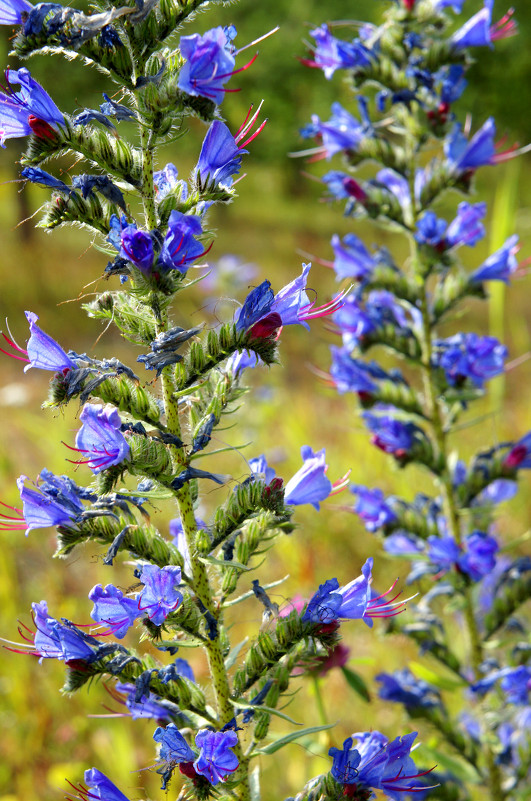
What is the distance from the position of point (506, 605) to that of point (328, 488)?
188cm

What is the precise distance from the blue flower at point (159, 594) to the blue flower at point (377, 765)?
24.3 inches

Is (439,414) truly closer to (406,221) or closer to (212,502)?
(406,221)

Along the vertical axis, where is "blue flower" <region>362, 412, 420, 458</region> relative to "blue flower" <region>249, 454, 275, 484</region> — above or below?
below

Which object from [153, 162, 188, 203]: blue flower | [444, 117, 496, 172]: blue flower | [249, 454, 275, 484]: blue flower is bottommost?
[249, 454, 275, 484]: blue flower

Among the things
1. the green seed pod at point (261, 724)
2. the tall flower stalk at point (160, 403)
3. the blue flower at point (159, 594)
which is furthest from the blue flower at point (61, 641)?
the green seed pod at point (261, 724)

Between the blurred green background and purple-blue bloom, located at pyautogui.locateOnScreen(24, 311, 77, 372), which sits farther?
the blurred green background

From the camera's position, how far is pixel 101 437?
182 cm

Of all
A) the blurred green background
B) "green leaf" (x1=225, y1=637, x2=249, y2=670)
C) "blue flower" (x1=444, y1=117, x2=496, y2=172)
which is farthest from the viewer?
the blurred green background

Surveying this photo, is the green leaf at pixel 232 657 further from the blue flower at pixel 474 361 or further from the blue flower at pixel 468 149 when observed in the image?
the blue flower at pixel 468 149

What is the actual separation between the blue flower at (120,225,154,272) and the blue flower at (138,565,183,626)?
0.73 m

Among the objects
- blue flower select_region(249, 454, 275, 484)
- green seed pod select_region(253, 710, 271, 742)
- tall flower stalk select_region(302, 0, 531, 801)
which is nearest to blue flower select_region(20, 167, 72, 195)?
blue flower select_region(249, 454, 275, 484)

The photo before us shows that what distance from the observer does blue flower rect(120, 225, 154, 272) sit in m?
1.70

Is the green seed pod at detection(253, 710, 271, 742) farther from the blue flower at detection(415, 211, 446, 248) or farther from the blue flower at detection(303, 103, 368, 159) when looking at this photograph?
the blue flower at detection(303, 103, 368, 159)

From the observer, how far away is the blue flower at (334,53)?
335cm
